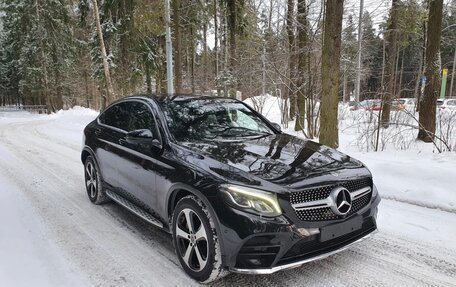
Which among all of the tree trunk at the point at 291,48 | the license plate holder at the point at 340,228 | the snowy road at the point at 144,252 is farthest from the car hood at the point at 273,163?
the tree trunk at the point at 291,48

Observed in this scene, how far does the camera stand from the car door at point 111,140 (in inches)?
187

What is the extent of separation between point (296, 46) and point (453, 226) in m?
7.92

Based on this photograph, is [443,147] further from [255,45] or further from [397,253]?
[255,45]

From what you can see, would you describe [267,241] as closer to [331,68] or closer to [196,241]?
[196,241]

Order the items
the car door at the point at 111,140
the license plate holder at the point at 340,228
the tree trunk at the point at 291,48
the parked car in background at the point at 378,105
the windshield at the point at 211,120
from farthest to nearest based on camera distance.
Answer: the tree trunk at the point at 291,48, the parked car in background at the point at 378,105, the car door at the point at 111,140, the windshield at the point at 211,120, the license plate holder at the point at 340,228

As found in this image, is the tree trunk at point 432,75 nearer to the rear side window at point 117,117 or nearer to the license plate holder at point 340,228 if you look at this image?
the license plate holder at point 340,228

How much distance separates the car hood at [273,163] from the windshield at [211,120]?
0.25 m

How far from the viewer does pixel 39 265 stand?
11.9 feet

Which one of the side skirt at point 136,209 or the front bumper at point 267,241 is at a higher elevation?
the front bumper at point 267,241

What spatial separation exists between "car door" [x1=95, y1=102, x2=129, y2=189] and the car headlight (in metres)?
2.19

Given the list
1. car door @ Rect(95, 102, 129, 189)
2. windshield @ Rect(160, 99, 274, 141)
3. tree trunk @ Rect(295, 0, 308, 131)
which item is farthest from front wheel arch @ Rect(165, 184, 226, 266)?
tree trunk @ Rect(295, 0, 308, 131)

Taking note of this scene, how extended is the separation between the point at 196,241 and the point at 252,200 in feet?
2.40

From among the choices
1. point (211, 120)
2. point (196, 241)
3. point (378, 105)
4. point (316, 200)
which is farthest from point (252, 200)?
point (378, 105)

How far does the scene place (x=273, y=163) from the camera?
10.9 ft
